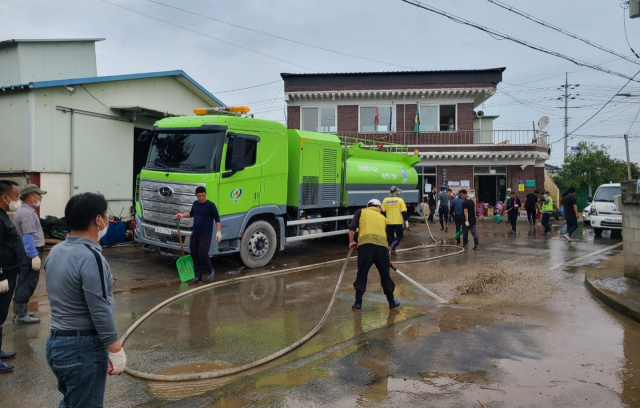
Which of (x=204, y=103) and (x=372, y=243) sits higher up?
(x=204, y=103)

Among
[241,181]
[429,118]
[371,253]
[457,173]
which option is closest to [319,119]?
[429,118]

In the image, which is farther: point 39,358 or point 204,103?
point 204,103

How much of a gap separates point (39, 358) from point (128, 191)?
10236 mm

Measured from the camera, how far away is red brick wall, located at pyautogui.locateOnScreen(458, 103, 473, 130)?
91.2ft

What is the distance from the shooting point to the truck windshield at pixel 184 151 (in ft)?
31.5

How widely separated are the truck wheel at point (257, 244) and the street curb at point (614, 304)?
6.49 m

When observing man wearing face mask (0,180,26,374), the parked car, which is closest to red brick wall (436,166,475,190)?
the parked car

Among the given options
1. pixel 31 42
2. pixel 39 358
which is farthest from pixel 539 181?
pixel 39 358

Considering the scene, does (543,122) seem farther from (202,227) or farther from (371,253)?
(202,227)

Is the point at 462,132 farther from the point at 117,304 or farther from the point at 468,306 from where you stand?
the point at 117,304

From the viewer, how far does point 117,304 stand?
292 inches

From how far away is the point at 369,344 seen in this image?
5.60 m

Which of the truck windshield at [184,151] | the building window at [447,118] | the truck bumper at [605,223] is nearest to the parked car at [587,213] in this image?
the truck bumper at [605,223]

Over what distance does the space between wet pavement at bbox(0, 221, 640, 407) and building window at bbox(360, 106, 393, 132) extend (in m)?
19.2
